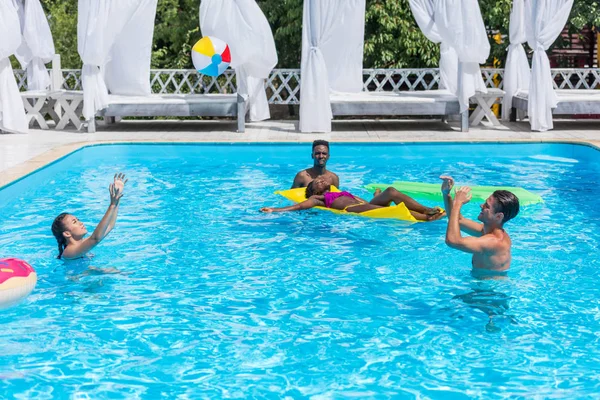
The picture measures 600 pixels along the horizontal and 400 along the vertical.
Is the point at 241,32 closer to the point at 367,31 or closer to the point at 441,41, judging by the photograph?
the point at 441,41

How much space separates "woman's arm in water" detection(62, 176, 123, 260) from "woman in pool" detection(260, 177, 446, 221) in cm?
237

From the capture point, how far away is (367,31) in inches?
658

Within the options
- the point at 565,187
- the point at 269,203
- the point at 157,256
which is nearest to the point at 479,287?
the point at 157,256

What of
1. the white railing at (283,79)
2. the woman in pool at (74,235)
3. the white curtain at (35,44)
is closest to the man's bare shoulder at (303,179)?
the woman in pool at (74,235)

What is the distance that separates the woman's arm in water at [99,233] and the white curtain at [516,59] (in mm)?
10056

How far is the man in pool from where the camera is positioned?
5.57 meters

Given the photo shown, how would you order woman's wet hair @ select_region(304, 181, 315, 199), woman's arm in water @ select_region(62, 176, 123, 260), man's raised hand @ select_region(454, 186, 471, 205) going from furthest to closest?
1. woman's wet hair @ select_region(304, 181, 315, 199)
2. woman's arm in water @ select_region(62, 176, 123, 260)
3. man's raised hand @ select_region(454, 186, 471, 205)

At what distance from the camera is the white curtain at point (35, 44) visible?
1512 cm

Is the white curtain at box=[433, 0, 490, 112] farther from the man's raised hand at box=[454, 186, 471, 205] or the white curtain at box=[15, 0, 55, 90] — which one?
the man's raised hand at box=[454, 186, 471, 205]

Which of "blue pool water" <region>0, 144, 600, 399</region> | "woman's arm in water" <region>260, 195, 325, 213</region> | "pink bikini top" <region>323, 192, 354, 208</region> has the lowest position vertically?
"blue pool water" <region>0, 144, 600, 399</region>

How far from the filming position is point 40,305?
596 centimetres

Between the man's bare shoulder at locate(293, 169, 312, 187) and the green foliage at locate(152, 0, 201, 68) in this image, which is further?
the green foliage at locate(152, 0, 201, 68)

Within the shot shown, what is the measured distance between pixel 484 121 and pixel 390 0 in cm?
293

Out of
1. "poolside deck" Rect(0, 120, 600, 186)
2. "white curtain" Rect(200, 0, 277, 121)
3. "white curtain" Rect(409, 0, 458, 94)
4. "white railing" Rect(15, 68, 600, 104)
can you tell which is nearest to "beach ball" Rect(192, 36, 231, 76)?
"white curtain" Rect(200, 0, 277, 121)
